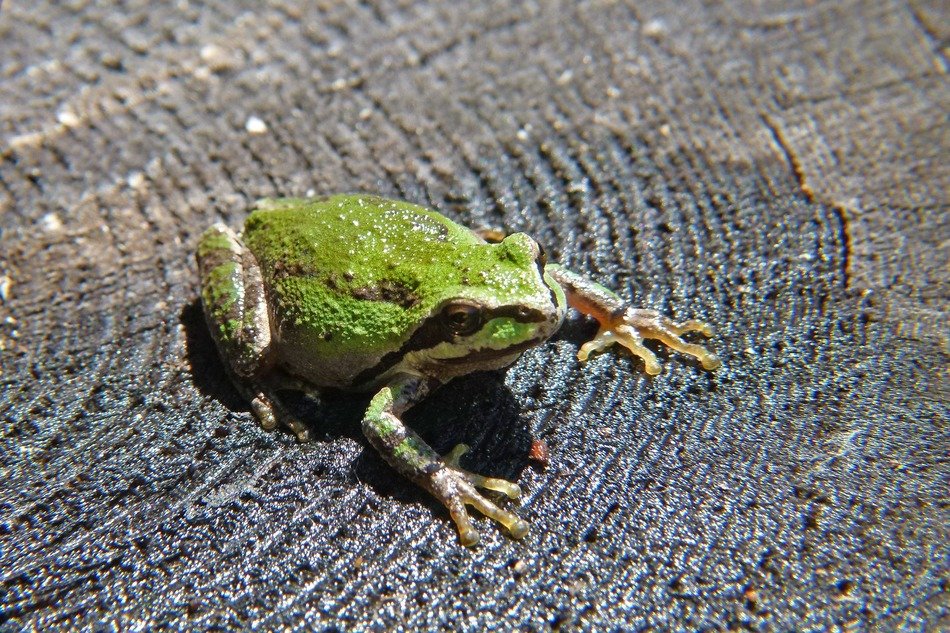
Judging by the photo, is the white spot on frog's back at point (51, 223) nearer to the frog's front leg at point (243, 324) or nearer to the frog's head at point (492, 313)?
the frog's front leg at point (243, 324)

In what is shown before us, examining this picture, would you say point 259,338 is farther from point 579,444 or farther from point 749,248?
point 749,248

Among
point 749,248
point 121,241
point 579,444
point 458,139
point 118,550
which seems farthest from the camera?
point 458,139

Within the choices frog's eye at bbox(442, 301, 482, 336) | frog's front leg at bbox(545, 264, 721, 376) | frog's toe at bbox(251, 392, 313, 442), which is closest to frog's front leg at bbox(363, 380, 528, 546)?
frog's toe at bbox(251, 392, 313, 442)

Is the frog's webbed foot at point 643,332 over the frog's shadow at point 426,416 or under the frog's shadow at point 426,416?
over

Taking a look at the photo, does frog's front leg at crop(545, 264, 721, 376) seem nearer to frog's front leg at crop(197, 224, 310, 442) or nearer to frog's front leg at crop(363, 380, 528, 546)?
frog's front leg at crop(363, 380, 528, 546)

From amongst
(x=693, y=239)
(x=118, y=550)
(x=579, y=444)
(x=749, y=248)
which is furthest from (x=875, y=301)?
(x=118, y=550)

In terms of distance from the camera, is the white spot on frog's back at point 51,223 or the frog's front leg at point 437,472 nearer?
the frog's front leg at point 437,472

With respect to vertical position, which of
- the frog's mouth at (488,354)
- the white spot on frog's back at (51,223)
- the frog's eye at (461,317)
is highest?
the white spot on frog's back at (51,223)

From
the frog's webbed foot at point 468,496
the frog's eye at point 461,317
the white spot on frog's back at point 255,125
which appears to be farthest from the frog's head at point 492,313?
the white spot on frog's back at point 255,125

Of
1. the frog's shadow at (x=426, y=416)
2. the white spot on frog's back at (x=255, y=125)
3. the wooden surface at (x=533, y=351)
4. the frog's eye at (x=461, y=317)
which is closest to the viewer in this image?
the wooden surface at (x=533, y=351)
